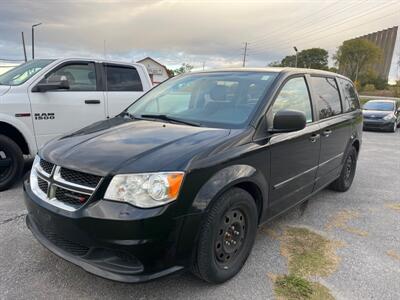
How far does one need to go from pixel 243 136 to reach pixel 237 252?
0.96m

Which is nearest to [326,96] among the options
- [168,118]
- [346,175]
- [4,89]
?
[346,175]

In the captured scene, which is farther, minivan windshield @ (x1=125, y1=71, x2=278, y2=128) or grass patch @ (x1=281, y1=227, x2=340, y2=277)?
minivan windshield @ (x1=125, y1=71, x2=278, y2=128)

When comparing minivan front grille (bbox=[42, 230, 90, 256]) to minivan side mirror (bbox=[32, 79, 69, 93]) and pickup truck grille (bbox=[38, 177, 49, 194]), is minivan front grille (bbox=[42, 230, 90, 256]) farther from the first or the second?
minivan side mirror (bbox=[32, 79, 69, 93])

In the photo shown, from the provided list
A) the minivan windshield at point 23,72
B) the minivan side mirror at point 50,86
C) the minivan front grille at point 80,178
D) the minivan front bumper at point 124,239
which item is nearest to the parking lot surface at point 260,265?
the minivan front bumper at point 124,239

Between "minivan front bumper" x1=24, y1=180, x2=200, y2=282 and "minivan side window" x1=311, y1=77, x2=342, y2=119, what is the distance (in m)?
2.44

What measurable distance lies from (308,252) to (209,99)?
176 centimetres

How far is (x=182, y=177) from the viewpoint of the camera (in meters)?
2.27

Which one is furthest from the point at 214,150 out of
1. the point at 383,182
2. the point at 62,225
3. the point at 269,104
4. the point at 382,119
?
the point at 382,119

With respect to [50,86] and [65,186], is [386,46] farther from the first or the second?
[65,186]

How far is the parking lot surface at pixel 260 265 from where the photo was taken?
259 cm

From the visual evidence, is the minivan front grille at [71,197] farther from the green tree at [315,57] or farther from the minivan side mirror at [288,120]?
the green tree at [315,57]

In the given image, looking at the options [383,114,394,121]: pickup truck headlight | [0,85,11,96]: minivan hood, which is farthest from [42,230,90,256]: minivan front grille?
[383,114,394,121]: pickup truck headlight

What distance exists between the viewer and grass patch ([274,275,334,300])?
102 inches

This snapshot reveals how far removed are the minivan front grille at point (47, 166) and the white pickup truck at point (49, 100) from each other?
226 centimetres
